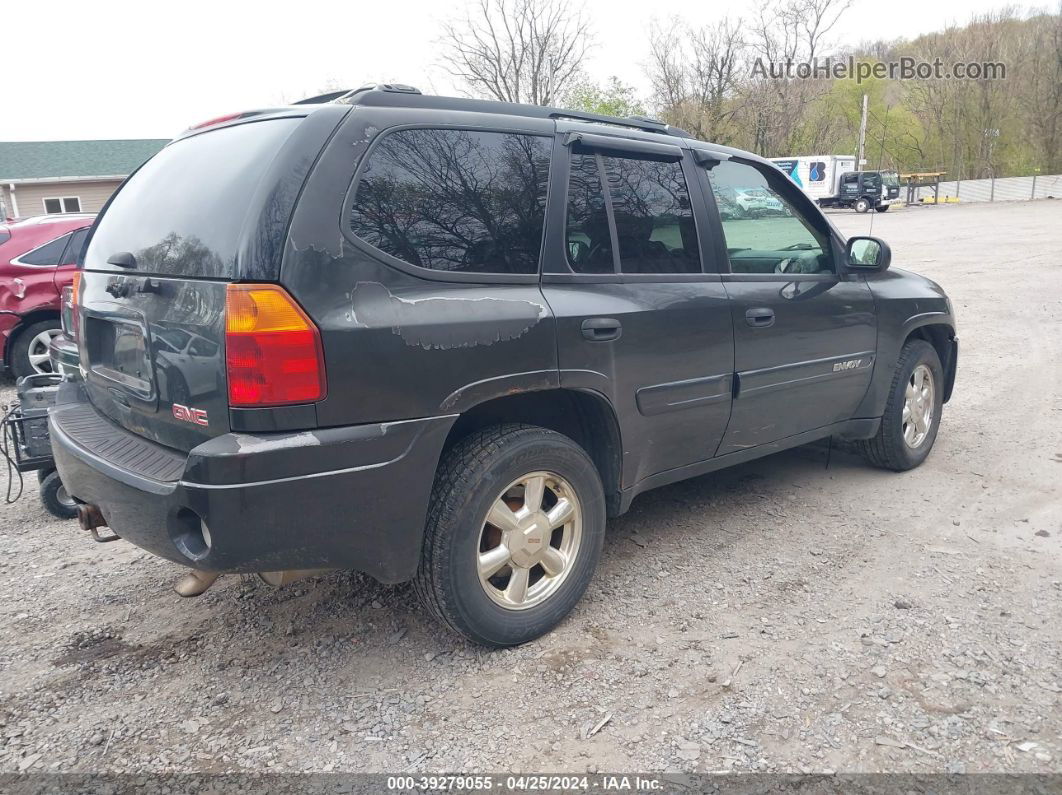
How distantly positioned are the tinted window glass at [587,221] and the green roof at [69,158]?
3333cm

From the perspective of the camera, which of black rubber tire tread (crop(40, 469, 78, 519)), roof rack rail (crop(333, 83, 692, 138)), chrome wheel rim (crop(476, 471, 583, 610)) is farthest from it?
black rubber tire tread (crop(40, 469, 78, 519))

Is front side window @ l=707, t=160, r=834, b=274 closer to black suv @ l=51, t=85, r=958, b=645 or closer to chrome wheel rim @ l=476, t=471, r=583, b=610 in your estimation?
black suv @ l=51, t=85, r=958, b=645

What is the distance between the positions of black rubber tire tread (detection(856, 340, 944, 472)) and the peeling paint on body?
279cm

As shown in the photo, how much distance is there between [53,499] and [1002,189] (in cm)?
5972

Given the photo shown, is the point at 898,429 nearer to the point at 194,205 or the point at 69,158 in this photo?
the point at 194,205

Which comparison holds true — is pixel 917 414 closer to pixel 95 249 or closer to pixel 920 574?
pixel 920 574

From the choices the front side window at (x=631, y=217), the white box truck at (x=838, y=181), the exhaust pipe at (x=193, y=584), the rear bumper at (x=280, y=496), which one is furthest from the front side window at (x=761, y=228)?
the white box truck at (x=838, y=181)

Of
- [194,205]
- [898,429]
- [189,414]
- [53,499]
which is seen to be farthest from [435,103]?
[898,429]

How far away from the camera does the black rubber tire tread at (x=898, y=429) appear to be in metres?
4.75

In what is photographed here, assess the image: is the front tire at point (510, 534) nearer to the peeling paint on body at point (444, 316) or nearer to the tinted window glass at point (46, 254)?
the peeling paint on body at point (444, 316)

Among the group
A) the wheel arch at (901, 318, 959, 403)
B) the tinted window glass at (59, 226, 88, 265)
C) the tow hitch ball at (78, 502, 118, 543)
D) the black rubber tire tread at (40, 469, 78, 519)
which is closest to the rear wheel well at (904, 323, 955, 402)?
the wheel arch at (901, 318, 959, 403)

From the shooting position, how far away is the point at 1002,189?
171 feet

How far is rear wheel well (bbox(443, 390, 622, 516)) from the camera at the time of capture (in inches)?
118

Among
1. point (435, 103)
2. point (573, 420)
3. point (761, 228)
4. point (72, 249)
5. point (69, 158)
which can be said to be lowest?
point (573, 420)
